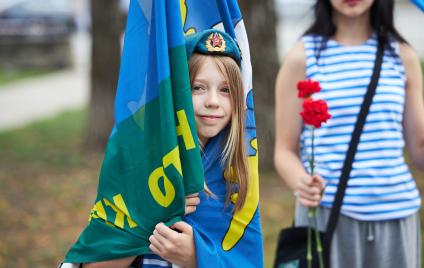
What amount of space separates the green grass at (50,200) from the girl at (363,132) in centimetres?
244

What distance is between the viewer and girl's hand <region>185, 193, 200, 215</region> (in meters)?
1.95

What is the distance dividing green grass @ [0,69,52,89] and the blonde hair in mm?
Result: 14330

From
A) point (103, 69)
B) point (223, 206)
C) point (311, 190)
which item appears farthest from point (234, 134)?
point (103, 69)

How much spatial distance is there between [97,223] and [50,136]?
8215 mm

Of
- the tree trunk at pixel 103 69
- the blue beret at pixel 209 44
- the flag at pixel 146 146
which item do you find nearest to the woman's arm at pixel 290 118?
the blue beret at pixel 209 44

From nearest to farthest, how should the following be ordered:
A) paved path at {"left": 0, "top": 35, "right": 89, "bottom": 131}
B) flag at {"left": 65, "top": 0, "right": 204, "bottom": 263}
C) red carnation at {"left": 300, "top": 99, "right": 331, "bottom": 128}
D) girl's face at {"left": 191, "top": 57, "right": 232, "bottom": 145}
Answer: flag at {"left": 65, "top": 0, "right": 204, "bottom": 263}
girl's face at {"left": 191, "top": 57, "right": 232, "bottom": 145}
red carnation at {"left": 300, "top": 99, "right": 331, "bottom": 128}
paved path at {"left": 0, "top": 35, "right": 89, "bottom": 131}

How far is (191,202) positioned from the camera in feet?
6.40

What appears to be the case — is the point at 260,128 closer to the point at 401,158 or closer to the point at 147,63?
the point at 401,158

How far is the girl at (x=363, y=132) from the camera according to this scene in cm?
263

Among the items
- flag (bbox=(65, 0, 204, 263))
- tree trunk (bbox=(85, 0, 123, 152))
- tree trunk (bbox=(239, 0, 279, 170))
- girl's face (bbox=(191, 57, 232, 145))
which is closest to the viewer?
flag (bbox=(65, 0, 204, 263))

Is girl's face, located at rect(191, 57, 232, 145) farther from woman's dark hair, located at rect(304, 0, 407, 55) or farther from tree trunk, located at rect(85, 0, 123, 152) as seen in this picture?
tree trunk, located at rect(85, 0, 123, 152)

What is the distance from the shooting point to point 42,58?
18500mm

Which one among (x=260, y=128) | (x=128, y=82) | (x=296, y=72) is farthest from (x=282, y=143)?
(x=260, y=128)

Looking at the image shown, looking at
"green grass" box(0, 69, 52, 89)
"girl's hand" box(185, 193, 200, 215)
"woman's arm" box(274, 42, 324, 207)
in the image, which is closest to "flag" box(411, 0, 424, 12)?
"woman's arm" box(274, 42, 324, 207)
